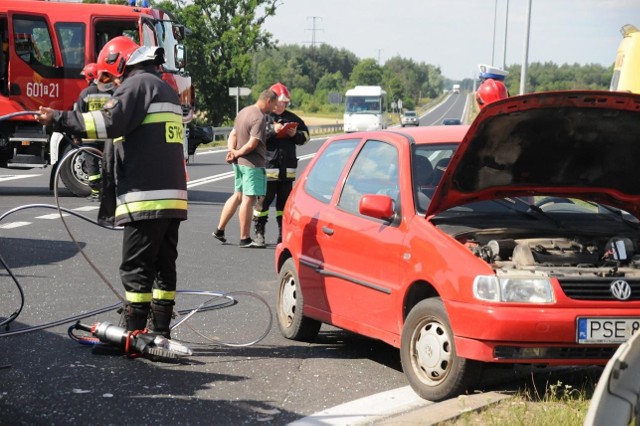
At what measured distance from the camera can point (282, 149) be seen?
13.3 m

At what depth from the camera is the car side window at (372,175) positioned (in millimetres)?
7141

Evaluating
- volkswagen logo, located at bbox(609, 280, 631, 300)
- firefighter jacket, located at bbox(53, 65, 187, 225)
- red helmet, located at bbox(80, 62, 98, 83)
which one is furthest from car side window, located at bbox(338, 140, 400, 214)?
red helmet, located at bbox(80, 62, 98, 83)

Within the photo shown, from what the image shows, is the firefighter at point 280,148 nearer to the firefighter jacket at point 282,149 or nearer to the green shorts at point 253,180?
the firefighter jacket at point 282,149

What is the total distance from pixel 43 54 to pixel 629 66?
10.2m

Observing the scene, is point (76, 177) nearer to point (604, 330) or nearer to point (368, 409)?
point (368, 409)

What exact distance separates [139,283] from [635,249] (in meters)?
2.97

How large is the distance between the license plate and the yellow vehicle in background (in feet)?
32.5

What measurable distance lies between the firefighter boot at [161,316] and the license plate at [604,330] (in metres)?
2.70

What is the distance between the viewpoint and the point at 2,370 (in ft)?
21.8

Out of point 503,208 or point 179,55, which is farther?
point 179,55

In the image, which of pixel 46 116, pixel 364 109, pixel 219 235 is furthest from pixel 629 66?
pixel 364 109

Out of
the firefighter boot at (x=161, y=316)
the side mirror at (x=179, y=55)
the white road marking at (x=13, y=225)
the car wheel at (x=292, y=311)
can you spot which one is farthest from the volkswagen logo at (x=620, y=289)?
the side mirror at (x=179, y=55)

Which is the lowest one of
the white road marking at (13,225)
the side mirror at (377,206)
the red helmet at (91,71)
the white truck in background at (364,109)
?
the white truck in background at (364,109)

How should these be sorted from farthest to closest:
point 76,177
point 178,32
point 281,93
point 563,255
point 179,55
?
point 178,32 → point 179,55 → point 76,177 → point 281,93 → point 563,255
